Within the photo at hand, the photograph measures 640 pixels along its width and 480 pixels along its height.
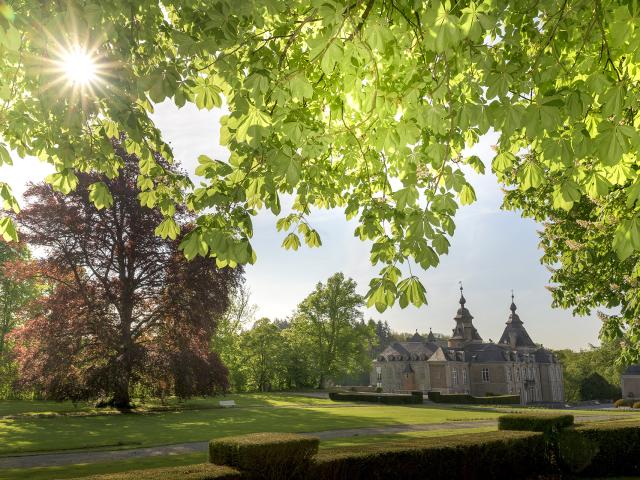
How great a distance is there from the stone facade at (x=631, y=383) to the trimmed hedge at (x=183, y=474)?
3077 inches

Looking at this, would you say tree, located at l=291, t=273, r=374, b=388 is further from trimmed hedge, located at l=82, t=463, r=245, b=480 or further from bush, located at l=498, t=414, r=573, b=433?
trimmed hedge, located at l=82, t=463, r=245, b=480

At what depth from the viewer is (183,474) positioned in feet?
26.4

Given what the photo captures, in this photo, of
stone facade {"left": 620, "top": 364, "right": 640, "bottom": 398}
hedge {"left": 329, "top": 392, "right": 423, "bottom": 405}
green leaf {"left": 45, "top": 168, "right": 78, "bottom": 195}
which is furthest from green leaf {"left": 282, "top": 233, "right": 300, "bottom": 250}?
stone facade {"left": 620, "top": 364, "right": 640, "bottom": 398}

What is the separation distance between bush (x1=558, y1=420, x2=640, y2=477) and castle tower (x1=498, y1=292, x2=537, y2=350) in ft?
212

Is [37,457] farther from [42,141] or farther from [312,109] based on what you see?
[312,109]

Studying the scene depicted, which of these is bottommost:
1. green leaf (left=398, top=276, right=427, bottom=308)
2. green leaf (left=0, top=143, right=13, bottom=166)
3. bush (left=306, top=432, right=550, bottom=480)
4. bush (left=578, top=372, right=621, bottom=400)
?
bush (left=578, top=372, right=621, bottom=400)

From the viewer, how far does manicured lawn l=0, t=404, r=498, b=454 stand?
17.4 meters

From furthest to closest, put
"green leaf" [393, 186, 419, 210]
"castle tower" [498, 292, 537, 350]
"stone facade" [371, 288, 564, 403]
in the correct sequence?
1. "castle tower" [498, 292, 537, 350]
2. "stone facade" [371, 288, 564, 403]
3. "green leaf" [393, 186, 419, 210]

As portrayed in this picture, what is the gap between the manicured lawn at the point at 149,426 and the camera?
57.0 feet

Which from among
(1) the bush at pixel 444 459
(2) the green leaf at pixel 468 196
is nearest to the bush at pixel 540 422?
(1) the bush at pixel 444 459

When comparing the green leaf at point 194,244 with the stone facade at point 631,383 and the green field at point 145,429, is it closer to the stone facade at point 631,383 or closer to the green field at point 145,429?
the green field at point 145,429

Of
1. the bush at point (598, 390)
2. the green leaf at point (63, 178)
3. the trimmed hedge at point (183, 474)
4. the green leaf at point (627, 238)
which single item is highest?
the green leaf at point (63, 178)

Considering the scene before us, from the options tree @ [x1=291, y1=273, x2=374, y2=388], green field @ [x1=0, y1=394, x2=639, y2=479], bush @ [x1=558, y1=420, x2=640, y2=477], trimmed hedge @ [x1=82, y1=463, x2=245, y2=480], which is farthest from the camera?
tree @ [x1=291, y1=273, x2=374, y2=388]

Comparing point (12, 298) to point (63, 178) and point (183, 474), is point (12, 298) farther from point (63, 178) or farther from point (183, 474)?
point (63, 178)
